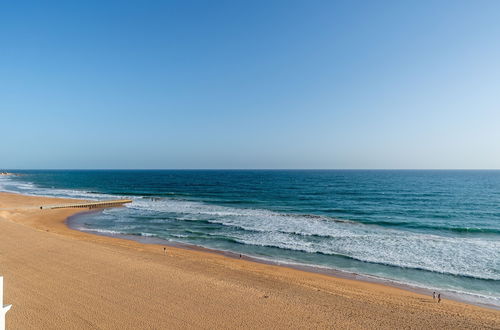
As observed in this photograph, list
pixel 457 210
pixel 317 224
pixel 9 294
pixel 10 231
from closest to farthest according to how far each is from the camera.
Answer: pixel 9 294 → pixel 10 231 → pixel 317 224 → pixel 457 210

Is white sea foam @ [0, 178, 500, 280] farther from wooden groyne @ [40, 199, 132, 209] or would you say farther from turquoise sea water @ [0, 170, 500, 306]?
wooden groyne @ [40, 199, 132, 209]

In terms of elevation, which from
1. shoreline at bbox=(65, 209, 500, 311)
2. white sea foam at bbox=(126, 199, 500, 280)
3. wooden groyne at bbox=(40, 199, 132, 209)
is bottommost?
shoreline at bbox=(65, 209, 500, 311)

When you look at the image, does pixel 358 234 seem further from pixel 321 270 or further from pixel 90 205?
pixel 90 205

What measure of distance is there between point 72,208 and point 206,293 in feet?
120

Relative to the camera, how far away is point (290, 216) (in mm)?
33594

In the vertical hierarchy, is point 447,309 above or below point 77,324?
below

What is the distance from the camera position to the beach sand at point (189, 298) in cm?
933

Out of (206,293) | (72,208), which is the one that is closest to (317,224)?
(206,293)

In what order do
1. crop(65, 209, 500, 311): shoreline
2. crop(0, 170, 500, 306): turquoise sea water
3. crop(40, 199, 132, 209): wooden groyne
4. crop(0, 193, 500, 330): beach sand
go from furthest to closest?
crop(40, 199, 132, 209): wooden groyne, crop(0, 170, 500, 306): turquoise sea water, crop(65, 209, 500, 311): shoreline, crop(0, 193, 500, 330): beach sand

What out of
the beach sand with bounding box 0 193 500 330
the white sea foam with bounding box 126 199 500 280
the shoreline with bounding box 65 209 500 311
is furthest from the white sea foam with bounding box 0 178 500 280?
the beach sand with bounding box 0 193 500 330

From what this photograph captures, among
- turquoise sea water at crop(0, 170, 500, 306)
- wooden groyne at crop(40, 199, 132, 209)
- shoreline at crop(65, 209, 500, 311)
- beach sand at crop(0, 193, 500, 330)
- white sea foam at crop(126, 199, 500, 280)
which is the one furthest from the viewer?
wooden groyne at crop(40, 199, 132, 209)

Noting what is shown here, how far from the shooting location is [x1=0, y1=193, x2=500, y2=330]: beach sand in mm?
9328

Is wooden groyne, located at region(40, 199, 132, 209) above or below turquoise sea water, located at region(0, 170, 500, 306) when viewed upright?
above

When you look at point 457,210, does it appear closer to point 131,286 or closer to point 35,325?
point 131,286
